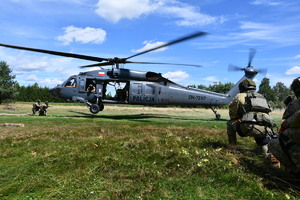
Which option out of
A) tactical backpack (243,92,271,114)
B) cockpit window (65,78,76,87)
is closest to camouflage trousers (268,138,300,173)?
tactical backpack (243,92,271,114)

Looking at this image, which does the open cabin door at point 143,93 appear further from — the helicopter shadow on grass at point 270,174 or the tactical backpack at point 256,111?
the helicopter shadow on grass at point 270,174

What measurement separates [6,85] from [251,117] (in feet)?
125

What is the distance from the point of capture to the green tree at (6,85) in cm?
3300

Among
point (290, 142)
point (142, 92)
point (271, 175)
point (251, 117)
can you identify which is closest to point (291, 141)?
point (290, 142)

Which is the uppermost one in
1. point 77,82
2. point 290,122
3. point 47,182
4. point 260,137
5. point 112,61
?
point 112,61

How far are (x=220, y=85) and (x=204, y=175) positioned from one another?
77199 millimetres

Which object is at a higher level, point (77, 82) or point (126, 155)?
point (77, 82)

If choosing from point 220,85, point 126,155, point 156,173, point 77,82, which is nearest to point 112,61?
point 77,82

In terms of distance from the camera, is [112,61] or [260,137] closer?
[260,137]

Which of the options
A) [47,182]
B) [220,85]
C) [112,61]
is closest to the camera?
[47,182]

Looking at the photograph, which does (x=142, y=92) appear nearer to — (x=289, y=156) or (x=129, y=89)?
(x=129, y=89)

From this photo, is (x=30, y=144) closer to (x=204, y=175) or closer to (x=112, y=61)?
(x=204, y=175)

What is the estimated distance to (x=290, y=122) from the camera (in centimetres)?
289

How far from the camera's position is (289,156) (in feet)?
10.1
